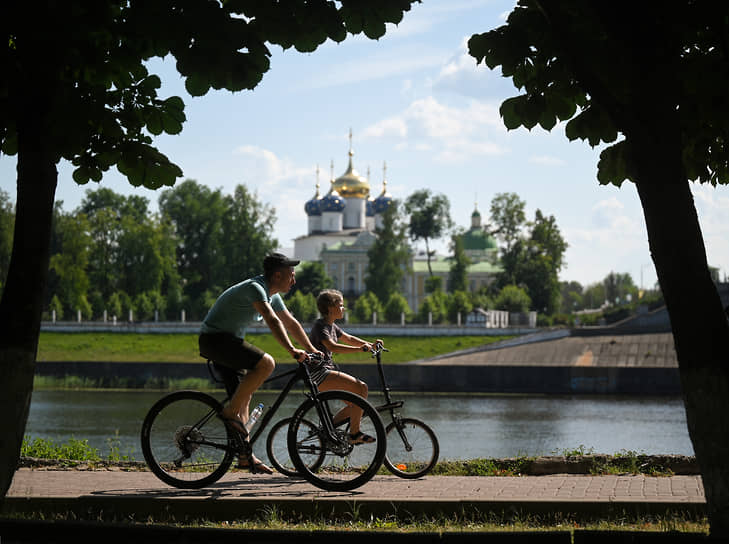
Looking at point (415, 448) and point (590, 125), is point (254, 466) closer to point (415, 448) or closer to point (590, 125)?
point (415, 448)

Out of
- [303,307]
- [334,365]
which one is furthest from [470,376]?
[334,365]

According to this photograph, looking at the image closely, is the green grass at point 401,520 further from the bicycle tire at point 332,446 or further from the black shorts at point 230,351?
the black shorts at point 230,351

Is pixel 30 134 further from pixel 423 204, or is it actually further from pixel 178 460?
pixel 423 204

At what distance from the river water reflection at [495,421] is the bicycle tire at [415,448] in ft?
22.7

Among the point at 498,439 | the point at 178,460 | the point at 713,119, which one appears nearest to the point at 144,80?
the point at 178,460

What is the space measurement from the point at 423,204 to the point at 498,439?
61.5 meters

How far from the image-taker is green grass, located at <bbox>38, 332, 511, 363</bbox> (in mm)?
51812

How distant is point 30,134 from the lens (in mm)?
5230

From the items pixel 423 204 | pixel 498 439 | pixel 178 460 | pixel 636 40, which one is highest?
pixel 423 204

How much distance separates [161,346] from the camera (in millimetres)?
56281

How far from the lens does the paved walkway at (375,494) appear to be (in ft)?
18.7

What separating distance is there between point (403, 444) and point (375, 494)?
147 cm

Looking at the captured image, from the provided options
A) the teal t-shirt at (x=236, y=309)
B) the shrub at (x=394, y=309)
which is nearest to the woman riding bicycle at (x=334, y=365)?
the teal t-shirt at (x=236, y=309)

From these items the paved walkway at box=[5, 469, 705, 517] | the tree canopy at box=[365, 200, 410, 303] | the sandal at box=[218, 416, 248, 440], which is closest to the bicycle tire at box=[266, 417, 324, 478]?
the paved walkway at box=[5, 469, 705, 517]
